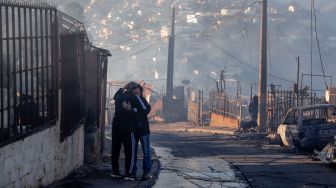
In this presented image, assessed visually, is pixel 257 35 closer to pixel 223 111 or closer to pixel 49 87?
pixel 223 111

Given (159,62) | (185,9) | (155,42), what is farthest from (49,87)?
(185,9)

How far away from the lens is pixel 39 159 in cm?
898

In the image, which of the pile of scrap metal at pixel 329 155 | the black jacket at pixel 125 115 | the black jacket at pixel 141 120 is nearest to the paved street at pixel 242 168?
the pile of scrap metal at pixel 329 155

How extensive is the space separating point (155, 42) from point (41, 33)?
3083 inches

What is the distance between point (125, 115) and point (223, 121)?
22927 millimetres

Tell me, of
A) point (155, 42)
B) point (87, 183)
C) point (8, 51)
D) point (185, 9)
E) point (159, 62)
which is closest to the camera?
point (8, 51)

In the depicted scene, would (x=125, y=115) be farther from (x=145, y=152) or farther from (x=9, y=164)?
(x=9, y=164)

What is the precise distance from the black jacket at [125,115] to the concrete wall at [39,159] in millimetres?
1101

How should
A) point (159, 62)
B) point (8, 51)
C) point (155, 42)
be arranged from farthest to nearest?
point (155, 42) → point (159, 62) → point (8, 51)

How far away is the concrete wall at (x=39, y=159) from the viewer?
7543 millimetres

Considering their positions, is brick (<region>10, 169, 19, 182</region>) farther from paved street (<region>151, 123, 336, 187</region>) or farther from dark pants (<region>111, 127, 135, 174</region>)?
paved street (<region>151, 123, 336, 187</region>)

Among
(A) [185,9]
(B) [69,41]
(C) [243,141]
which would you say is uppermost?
(A) [185,9]

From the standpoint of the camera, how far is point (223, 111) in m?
33.8

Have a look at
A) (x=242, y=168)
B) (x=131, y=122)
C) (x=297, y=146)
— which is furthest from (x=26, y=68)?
(x=297, y=146)
